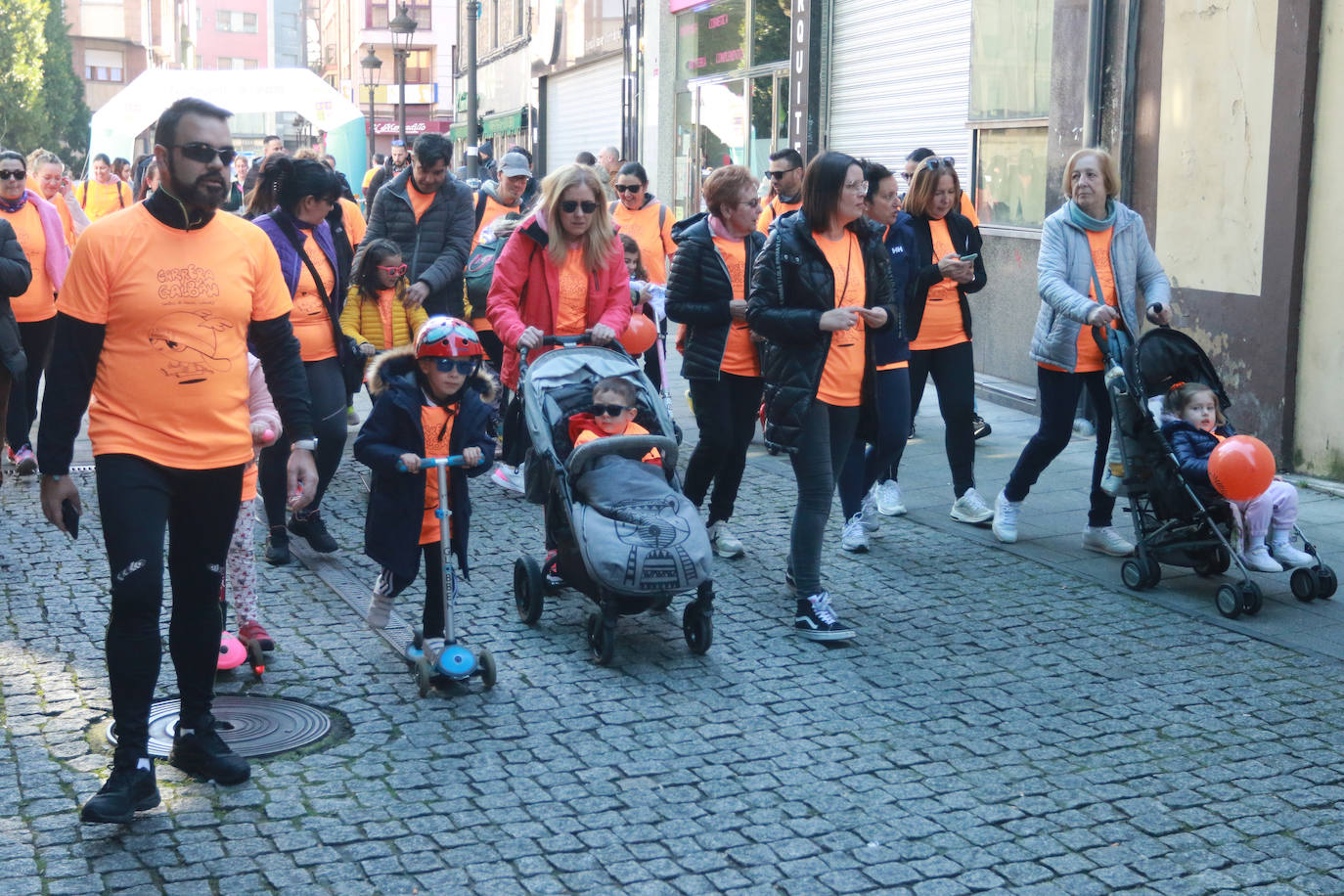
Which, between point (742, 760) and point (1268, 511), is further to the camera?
point (1268, 511)

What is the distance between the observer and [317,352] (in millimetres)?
7227

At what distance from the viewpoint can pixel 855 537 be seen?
755 cm

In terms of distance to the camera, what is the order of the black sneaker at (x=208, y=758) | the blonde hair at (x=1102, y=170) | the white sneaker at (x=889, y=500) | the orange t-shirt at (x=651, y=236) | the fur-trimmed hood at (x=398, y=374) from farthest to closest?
the orange t-shirt at (x=651, y=236)
the white sneaker at (x=889, y=500)
the blonde hair at (x=1102, y=170)
the fur-trimmed hood at (x=398, y=374)
the black sneaker at (x=208, y=758)

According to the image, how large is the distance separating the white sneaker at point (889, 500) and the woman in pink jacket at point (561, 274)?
81.7 inches

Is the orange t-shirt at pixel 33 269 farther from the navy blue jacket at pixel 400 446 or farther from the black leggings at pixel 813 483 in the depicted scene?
the black leggings at pixel 813 483

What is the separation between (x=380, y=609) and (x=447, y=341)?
1.10 metres

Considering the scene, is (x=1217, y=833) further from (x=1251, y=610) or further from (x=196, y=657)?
(x=196, y=657)

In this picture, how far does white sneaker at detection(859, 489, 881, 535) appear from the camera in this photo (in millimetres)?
7713

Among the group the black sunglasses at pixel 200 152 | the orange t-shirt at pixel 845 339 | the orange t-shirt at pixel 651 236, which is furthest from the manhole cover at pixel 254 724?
the orange t-shirt at pixel 651 236

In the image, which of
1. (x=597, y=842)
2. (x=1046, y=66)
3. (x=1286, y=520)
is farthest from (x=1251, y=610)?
(x=1046, y=66)

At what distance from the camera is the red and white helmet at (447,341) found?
5.49 meters

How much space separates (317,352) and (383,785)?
3100mm

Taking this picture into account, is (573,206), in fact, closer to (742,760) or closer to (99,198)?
(742,760)

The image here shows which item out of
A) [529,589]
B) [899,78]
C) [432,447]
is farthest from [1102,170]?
[899,78]
